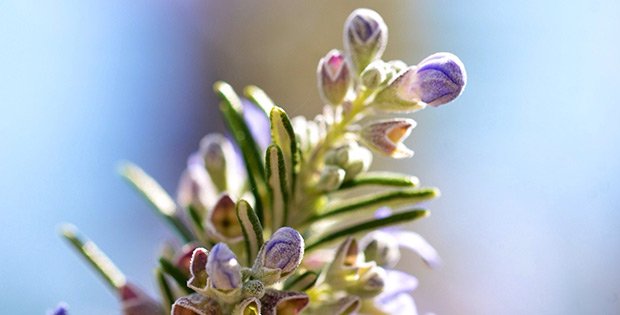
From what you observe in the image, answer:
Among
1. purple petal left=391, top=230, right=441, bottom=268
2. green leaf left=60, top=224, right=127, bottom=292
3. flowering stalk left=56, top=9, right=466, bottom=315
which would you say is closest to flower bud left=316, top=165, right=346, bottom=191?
flowering stalk left=56, top=9, right=466, bottom=315

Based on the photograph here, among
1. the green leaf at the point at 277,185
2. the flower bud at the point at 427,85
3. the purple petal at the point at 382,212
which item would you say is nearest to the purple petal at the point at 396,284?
the purple petal at the point at 382,212

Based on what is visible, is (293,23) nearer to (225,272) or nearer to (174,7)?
(174,7)

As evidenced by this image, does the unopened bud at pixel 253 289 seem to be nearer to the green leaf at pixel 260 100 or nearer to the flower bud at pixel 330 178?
the flower bud at pixel 330 178

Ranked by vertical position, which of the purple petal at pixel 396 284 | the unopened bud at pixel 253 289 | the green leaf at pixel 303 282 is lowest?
the unopened bud at pixel 253 289

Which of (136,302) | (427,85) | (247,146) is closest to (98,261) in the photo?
(136,302)

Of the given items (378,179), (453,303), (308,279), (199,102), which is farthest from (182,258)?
(199,102)

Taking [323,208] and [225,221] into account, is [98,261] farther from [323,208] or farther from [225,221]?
[323,208]
